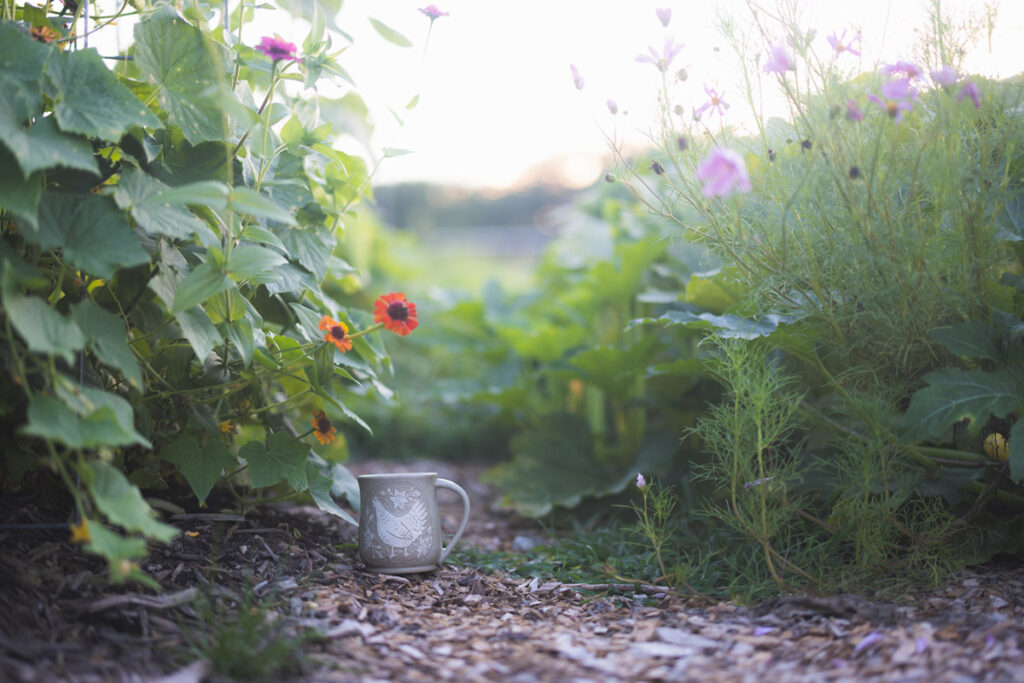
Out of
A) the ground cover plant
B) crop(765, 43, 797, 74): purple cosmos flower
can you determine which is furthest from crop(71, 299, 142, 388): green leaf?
crop(765, 43, 797, 74): purple cosmos flower

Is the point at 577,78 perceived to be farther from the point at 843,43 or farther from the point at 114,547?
the point at 114,547

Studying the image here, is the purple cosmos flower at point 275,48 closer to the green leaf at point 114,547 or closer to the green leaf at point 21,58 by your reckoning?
the green leaf at point 21,58

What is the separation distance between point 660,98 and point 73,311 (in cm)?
127

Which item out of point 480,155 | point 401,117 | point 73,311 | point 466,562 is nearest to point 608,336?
point 466,562

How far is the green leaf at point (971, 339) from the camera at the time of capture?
1423 mm

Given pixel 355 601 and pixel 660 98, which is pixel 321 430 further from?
pixel 660 98

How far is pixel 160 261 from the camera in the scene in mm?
1324

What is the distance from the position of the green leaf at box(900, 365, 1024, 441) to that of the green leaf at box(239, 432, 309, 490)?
1.30m

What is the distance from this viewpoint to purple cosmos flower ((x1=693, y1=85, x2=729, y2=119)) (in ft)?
4.95

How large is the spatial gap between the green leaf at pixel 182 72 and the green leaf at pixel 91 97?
5.1 inches

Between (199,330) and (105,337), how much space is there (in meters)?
0.16

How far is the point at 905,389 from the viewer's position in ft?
5.18

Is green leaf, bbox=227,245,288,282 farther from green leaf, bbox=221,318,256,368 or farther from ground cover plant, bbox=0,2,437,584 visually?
green leaf, bbox=221,318,256,368

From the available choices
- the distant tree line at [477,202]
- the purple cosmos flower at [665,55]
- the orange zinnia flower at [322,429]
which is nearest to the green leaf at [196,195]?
the orange zinnia flower at [322,429]
